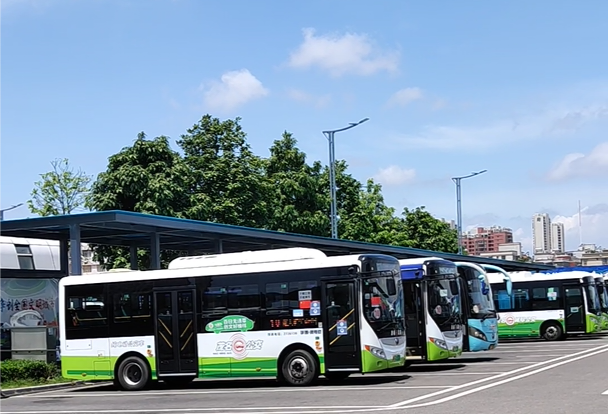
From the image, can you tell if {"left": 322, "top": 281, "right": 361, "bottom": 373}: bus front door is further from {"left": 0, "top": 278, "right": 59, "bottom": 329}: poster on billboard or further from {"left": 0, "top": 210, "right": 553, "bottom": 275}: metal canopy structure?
{"left": 0, "top": 278, "right": 59, "bottom": 329}: poster on billboard

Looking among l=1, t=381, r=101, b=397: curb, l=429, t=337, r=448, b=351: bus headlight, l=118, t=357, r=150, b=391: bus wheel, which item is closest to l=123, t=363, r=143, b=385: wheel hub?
l=118, t=357, r=150, b=391: bus wheel

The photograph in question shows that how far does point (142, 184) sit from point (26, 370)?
962 inches

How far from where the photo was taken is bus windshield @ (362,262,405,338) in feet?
65.7

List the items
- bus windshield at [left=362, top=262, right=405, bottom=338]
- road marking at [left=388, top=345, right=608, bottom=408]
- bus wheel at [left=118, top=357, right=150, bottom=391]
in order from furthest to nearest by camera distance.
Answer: bus wheel at [left=118, top=357, right=150, bottom=391]
bus windshield at [left=362, top=262, right=405, bottom=338]
road marking at [left=388, top=345, right=608, bottom=408]

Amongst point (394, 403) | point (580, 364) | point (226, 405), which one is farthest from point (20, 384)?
point (580, 364)

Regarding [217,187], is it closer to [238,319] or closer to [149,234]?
[149,234]

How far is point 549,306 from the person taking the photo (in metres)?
39.0

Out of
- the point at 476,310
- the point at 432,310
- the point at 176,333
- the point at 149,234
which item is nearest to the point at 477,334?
the point at 476,310

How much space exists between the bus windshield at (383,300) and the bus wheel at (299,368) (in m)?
1.67

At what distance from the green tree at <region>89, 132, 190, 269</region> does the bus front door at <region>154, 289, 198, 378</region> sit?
25690 mm

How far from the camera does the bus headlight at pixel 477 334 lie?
27.5m

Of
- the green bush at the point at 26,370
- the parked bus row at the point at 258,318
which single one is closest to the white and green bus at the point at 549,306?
the parked bus row at the point at 258,318

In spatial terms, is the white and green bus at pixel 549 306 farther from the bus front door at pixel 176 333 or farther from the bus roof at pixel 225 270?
the bus front door at pixel 176 333

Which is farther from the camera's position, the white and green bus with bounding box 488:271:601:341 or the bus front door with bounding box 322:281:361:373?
Answer: the white and green bus with bounding box 488:271:601:341
